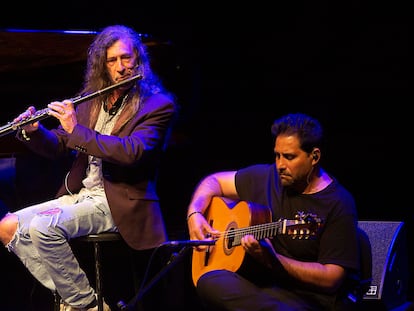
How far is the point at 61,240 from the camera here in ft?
9.67

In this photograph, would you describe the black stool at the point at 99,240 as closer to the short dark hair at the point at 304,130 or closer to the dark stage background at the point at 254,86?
the dark stage background at the point at 254,86

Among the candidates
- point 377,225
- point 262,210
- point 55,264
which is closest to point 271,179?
point 262,210

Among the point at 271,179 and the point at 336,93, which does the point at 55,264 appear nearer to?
the point at 271,179

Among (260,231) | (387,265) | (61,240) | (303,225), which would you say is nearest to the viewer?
(303,225)

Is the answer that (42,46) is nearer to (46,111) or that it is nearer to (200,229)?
(46,111)

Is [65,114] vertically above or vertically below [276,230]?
above

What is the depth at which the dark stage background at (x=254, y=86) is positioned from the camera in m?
3.66

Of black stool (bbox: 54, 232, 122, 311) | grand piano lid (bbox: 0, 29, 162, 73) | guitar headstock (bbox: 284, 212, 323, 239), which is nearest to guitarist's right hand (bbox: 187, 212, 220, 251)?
black stool (bbox: 54, 232, 122, 311)

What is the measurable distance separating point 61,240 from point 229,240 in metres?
0.74

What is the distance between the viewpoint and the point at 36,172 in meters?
3.59

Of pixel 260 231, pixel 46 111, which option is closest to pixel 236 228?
pixel 260 231

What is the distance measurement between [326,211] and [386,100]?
139 cm

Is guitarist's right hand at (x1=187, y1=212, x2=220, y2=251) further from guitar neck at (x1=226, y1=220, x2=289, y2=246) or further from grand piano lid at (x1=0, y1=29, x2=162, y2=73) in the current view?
grand piano lid at (x1=0, y1=29, x2=162, y2=73)

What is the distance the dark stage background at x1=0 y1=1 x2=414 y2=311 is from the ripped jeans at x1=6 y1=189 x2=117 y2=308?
1.88ft
